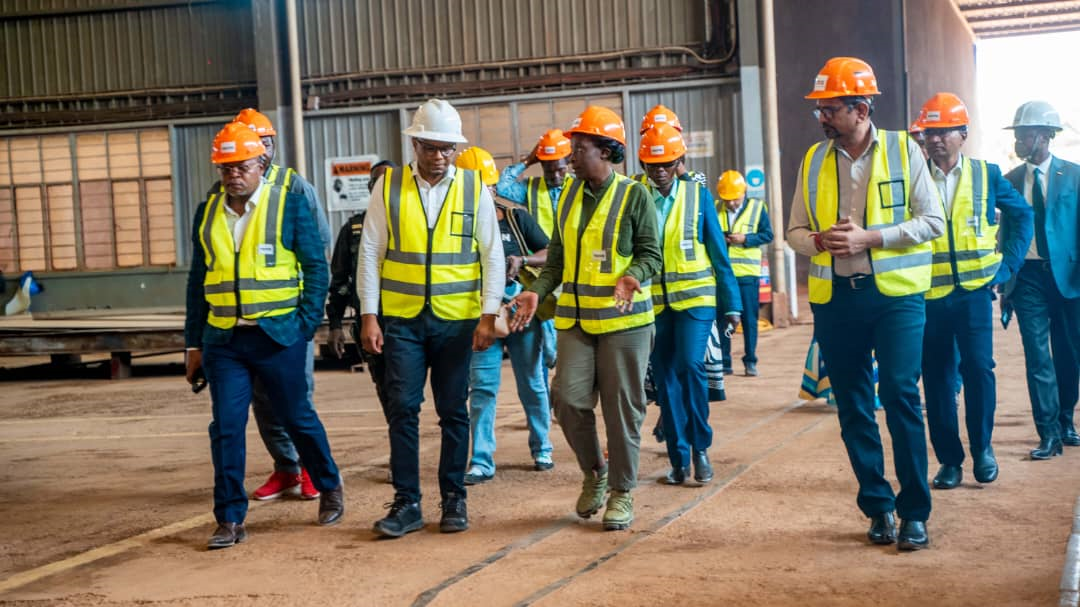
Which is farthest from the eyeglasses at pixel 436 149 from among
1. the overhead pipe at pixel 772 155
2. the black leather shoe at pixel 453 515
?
A: the overhead pipe at pixel 772 155

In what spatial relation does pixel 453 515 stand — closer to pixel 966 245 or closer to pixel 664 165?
pixel 664 165

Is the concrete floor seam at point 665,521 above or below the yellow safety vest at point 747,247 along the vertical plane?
below

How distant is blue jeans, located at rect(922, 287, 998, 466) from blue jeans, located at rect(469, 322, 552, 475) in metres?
2.26

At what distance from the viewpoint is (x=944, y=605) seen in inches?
171

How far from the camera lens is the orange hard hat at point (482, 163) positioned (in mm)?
7746

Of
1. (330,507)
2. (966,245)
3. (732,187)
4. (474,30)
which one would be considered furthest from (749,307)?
(474,30)

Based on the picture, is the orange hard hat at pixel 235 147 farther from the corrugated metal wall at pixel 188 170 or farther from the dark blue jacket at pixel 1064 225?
the corrugated metal wall at pixel 188 170

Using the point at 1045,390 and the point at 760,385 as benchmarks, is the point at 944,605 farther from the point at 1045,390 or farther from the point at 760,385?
the point at 760,385

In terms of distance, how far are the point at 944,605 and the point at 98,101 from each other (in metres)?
20.5

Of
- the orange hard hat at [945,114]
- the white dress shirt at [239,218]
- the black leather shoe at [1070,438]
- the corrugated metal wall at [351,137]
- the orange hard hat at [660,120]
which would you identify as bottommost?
the black leather shoe at [1070,438]

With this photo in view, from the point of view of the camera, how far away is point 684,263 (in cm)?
688

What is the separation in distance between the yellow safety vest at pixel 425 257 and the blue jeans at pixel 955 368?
2.34 m

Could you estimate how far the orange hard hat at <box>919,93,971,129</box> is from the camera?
21.5 ft

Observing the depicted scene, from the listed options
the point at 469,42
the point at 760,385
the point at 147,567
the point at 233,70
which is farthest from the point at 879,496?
the point at 233,70
